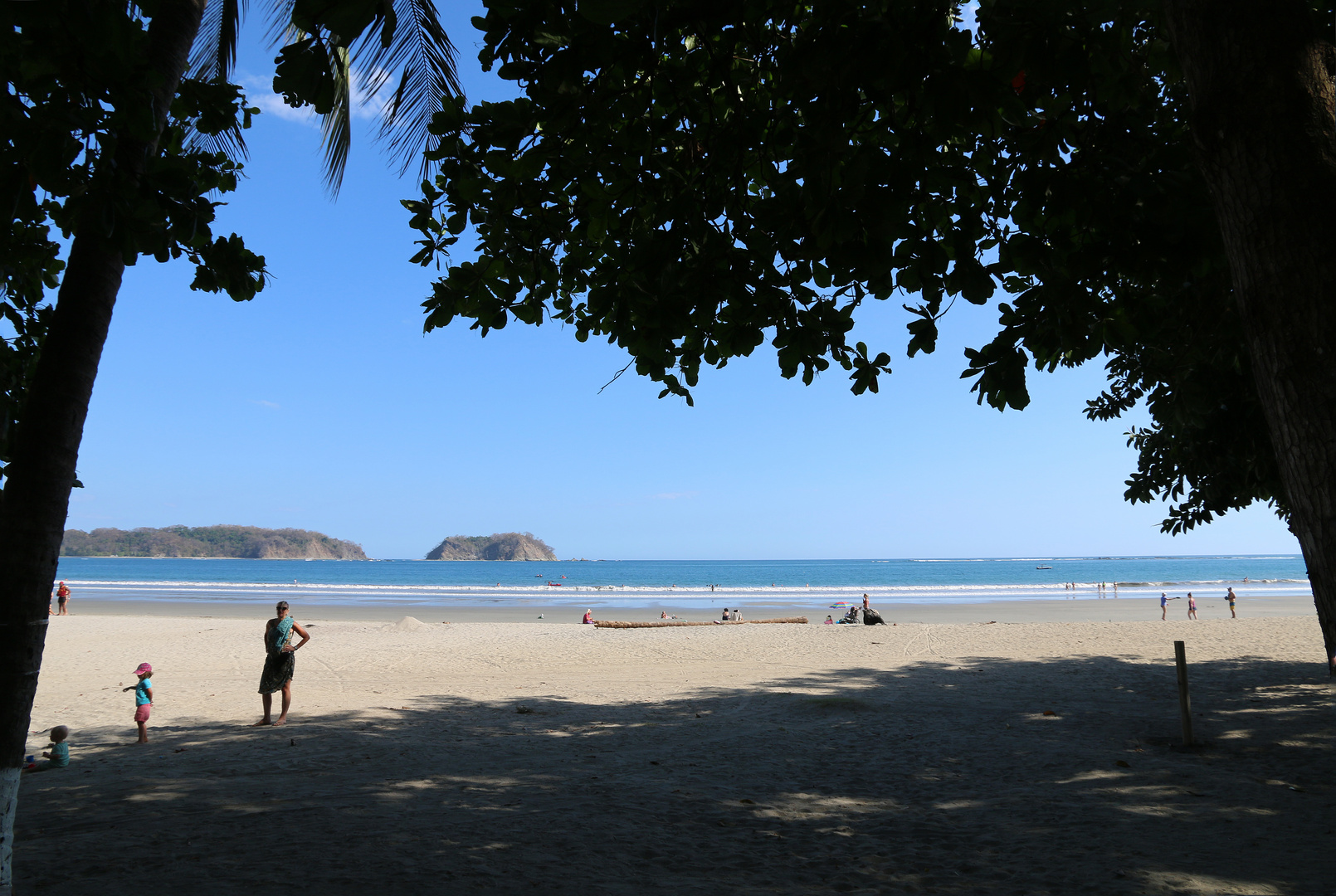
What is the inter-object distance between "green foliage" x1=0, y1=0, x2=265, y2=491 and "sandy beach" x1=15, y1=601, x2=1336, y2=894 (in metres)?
3.06

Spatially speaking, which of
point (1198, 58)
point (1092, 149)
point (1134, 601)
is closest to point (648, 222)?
point (1092, 149)

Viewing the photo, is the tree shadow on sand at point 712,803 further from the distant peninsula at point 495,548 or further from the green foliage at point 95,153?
the distant peninsula at point 495,548

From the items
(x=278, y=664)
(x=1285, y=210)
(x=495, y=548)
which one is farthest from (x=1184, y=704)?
(x=495, y=548)

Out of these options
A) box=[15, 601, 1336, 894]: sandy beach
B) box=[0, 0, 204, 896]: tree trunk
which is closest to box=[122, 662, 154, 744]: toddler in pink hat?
box=[15, 601, 1336, 894]: sandy beach

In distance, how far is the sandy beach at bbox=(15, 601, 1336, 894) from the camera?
453cm

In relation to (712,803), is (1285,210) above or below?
above

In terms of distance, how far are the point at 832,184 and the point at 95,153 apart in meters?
3.30

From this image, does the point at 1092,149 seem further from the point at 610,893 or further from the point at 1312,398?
the point at 610,893

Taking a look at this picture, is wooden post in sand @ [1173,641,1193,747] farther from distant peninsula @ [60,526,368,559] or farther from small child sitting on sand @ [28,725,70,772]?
distant peninsula @ [60,526,368,559]

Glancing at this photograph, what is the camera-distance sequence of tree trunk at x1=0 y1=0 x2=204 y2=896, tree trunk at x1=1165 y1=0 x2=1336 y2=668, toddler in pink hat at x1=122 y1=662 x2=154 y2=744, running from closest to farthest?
tree trunk at x1=1165 y1=0 x2=1336 y2=668
tree trunk at x1=0 y1=0 x2=204 y2=896
toddler in pink hat at x1=122 y1=662 x2=154 y2=744

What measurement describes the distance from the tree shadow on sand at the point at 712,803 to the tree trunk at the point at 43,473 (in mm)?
1155

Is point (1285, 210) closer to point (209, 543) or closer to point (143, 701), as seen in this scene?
point (143, 701)

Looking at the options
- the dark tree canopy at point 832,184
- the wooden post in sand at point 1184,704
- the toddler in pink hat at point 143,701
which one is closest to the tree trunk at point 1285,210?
the dark tree canopy at point 832,184

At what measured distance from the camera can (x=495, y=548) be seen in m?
174
